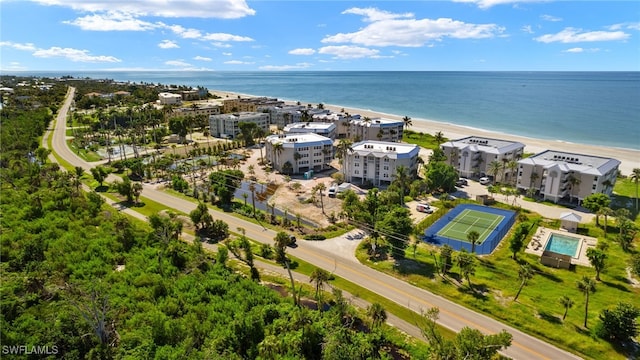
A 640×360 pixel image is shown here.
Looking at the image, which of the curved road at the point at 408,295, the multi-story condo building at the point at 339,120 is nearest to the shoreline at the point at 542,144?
the multi-story condo building at the point at 339,120

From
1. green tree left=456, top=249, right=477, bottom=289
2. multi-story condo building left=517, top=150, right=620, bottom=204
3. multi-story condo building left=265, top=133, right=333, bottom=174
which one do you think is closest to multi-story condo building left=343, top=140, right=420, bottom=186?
multi-story condo building left=265, top=133, right=333, bottom=174

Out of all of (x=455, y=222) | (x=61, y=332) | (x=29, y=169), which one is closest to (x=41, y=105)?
(x=29, y=169)

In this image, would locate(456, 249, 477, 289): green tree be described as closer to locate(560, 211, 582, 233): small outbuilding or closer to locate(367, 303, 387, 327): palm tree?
locate(367, 303, 387, 327): palm tree

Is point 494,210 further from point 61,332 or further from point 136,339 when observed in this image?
point 61,332

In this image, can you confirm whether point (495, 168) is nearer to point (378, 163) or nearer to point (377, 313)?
point (378, 163)

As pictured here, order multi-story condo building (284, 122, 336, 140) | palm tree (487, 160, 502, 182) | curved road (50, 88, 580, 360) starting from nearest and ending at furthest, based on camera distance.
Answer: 1. curved road (50, 88, 580, 360)
2. palm tree (487, 160, 502, 182)
3. multi-story condo building (284, 122, 336, 140)

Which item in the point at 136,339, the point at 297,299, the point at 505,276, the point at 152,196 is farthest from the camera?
the point at 152,196

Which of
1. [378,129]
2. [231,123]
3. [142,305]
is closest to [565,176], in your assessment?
[378,129]
